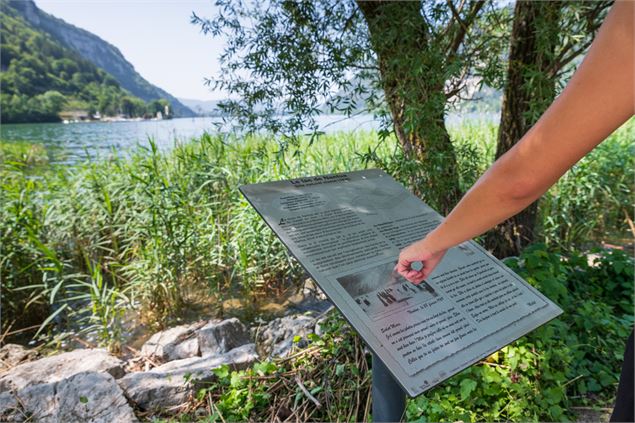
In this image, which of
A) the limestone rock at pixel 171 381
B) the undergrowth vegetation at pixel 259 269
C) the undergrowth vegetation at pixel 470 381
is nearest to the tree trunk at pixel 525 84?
the undergrowth vegetation at pixel 259 269

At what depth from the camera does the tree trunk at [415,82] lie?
212cm

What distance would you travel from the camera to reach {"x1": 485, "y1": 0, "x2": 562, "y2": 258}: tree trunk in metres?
2.11

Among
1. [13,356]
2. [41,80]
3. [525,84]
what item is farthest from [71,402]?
[41,80]

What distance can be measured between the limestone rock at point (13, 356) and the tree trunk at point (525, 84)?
367 centimetres

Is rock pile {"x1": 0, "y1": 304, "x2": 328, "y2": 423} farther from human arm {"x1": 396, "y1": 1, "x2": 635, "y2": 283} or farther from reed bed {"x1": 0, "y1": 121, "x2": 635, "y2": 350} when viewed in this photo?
human arm {"x1": 396, "y1": 1, "x2": 635, "y2": 283}

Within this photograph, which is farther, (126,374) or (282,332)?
(282,332)

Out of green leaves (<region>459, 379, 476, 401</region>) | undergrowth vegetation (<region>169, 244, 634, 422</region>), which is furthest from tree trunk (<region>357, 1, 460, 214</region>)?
green leaves (<region>459, 379, 476, 401</region>)

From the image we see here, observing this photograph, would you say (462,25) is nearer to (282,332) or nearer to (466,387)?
(466,387)

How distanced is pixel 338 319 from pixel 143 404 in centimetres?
117

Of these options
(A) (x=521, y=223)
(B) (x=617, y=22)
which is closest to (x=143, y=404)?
(B) (x=617, y=22)

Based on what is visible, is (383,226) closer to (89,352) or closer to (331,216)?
(331,216)

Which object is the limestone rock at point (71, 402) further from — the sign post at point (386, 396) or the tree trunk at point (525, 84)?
the tree trunk at point (525, 84)

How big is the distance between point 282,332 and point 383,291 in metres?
1.80

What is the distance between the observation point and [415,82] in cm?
226
